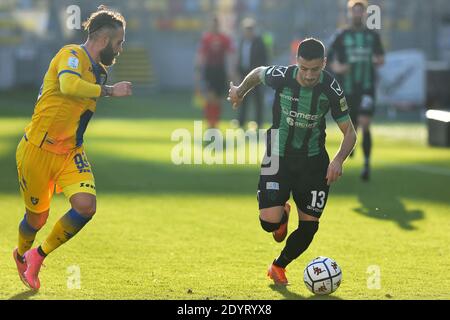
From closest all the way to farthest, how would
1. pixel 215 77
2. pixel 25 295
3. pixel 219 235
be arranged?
pixel 25 295
pixel 219 235
pixel 215 77

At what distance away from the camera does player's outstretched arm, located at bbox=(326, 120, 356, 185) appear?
715 cm

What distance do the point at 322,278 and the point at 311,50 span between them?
1535mm

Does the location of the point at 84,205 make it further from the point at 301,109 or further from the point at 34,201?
the point at 301,109

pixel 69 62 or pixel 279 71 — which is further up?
pixel 69 62

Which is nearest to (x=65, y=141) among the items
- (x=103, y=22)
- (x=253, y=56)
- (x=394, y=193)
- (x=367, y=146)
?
(x=103, y=22)

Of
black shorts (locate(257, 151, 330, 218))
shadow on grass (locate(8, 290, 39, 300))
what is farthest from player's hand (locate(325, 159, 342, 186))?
shadow on grass (locate(8, 290, 39, 300))

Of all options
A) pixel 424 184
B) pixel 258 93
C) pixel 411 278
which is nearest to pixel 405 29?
pixel 258 93

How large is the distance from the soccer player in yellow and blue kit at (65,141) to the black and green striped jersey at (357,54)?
698 centimetres

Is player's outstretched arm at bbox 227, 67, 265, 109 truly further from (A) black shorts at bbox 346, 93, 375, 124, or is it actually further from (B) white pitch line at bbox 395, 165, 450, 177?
(B) white pitch line at bbox 395, 165, 450, 177

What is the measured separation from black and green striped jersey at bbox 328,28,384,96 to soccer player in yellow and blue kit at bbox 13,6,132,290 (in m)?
6.98

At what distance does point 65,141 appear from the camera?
7180 mm

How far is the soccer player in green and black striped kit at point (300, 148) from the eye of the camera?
7.32 meters

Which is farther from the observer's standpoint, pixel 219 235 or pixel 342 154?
pixel 219 235

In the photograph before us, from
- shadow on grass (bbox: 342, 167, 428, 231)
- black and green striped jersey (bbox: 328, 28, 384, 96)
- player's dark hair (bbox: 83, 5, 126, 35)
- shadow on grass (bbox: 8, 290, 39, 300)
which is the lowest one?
shadow on grass (bbox: 342, 167, 428, 231)
